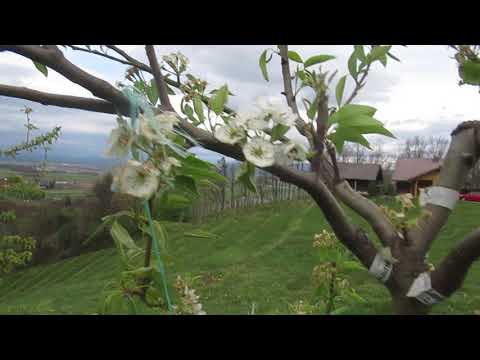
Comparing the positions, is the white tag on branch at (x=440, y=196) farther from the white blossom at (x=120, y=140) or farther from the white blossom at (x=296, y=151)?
the white blossom at (x=120, y=140)

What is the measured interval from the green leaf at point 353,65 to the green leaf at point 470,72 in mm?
104

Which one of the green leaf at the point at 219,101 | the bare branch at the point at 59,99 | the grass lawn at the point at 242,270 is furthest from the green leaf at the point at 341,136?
the grass lawn at the point at 242,270

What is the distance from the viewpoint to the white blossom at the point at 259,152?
289 mm

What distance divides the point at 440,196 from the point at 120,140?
27cm

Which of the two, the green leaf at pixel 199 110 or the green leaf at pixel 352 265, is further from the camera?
the green leaf at pixel 352 265

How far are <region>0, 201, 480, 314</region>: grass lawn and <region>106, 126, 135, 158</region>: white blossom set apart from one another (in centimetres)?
284

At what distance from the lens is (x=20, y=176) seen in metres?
2.54
